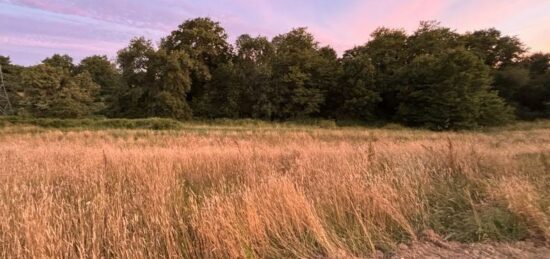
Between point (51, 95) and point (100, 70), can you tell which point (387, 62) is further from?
point (100, 70)

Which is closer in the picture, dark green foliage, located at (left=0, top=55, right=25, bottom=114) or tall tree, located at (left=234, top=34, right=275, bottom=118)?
tall tree, located at (left=234, top=34, right=275, bottom=118)

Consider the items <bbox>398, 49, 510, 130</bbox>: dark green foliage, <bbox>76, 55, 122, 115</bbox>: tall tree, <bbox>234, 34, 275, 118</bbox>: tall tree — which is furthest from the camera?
<bbox>76, 55, 122, 115</bbox>: tall tree

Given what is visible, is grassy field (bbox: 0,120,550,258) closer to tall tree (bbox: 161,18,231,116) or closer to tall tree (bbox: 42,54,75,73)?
tall tree (bbox: 161,18,231,116)

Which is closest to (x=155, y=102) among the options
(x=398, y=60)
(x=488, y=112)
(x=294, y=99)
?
(x=294, y=99)

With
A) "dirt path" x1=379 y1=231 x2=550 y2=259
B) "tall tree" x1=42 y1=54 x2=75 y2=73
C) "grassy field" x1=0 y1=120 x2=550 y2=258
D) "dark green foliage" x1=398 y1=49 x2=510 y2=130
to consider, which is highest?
"tall tree" x1=42 y1=54 x2=75 y2=73

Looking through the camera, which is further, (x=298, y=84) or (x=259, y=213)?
(x=298, y=84)

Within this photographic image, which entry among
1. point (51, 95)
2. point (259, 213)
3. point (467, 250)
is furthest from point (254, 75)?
point (467, 250)

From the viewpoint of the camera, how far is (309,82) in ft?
161

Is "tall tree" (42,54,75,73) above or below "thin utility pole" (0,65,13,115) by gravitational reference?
above

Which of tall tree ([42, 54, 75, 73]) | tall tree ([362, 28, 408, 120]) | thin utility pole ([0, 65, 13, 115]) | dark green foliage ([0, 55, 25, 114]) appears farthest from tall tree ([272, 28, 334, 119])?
tall tree ([42, 54, 75, 73])

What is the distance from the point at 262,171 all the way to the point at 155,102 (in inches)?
1732

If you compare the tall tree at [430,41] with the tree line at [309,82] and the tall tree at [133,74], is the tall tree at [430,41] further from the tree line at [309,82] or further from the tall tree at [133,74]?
the tall tree at [133,74]

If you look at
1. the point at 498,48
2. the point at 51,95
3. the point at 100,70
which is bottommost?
the point at 51,95

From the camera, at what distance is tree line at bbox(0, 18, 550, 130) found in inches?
1661
